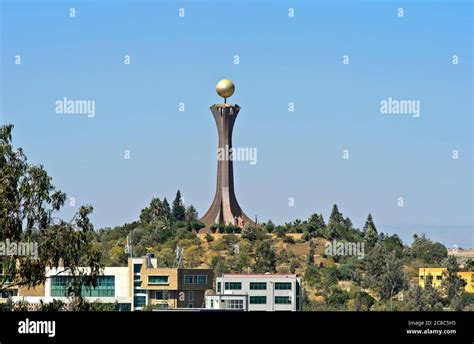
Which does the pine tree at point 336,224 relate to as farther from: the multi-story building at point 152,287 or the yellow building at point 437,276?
the multi-story building at point 152,287

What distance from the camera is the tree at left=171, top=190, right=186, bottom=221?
18414 centimetres

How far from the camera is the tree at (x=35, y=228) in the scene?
1299 inches

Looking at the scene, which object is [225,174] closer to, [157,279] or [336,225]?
[336,225]

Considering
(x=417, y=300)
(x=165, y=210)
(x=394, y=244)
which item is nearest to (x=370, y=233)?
(x=394, y=244)

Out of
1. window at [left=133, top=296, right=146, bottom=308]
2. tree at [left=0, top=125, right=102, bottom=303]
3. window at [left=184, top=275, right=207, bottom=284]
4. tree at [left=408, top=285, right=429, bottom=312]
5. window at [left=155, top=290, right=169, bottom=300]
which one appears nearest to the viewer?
tree at [left=0, top=125, right=102, bottom=303]

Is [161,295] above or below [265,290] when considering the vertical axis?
below

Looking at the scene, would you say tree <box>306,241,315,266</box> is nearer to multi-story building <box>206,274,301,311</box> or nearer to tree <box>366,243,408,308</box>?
tree <box>366,243,408,308</box>

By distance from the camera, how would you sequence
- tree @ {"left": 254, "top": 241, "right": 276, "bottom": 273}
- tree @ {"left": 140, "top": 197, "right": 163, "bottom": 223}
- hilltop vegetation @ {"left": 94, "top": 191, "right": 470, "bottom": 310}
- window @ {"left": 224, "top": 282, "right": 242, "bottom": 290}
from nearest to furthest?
window @ {"left": 224, "top": 282, "right": 242, "bottom": 290}, hilltop vegetation @ {"left": 94, "top": 191, "right": 470, "bottom": 310}, tree @ {"left": 254, "top": 241, "right": 276, "bottom": 273}, tree @ {"left": 140, "top": 197, "right": 163, "bottom": 223}

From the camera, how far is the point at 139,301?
390 feet

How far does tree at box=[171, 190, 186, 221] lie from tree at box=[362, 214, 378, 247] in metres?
30.1

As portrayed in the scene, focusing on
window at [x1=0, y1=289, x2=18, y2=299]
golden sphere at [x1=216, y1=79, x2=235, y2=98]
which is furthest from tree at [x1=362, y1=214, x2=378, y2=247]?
window at [x1=0, y1=289, x2=18, y2=299]

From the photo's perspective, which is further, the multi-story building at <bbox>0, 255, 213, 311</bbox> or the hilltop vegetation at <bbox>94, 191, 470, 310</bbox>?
the hilltop vegetation at <bbox>94, 191, 470, 310</bbox>

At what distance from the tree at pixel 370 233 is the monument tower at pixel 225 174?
18.0 meters

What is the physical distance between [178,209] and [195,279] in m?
68.9
